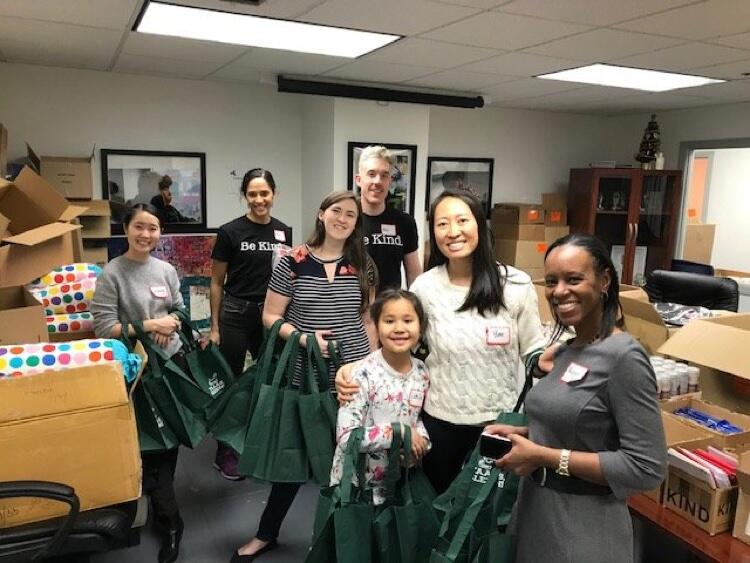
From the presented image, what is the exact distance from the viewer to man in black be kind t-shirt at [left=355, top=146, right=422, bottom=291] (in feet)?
8.12

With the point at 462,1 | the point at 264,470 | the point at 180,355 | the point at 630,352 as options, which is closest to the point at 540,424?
the point at 630,352

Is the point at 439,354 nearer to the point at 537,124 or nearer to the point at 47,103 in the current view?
the point at 47,103

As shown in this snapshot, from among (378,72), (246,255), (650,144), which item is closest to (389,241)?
(246,255)

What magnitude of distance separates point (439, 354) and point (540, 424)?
17.8 inches

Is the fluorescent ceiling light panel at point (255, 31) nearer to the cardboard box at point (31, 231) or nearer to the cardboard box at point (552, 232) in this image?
the cardboard box at point (31, 231)

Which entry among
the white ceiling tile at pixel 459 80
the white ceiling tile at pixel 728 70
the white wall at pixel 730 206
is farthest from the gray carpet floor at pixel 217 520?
the white wall at pixel 730 206

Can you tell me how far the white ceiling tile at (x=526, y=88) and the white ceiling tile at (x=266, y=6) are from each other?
7.02 feet

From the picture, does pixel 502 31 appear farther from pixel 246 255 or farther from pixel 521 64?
pixel 246 255

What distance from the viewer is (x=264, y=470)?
6.33 feet

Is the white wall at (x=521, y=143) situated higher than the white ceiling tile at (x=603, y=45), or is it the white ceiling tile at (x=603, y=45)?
the white ceiling tile at (x=603, y=45)

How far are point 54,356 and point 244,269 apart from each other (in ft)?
4.02

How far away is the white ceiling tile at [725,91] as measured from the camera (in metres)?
4.23

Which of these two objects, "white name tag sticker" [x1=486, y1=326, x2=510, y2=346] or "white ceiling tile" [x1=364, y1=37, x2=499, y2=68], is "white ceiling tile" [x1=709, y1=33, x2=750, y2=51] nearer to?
"white ceiling tile" [x1=364, y1=37, x2=499, y2=68]

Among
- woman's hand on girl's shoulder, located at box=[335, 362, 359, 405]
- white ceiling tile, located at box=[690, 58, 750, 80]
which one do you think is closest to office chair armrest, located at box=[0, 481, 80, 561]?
woman's hand on girl's shoulder, located at box=[335, 362, 359, 405]
